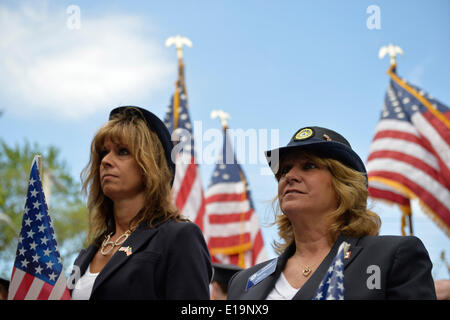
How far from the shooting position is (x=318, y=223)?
11.8ft

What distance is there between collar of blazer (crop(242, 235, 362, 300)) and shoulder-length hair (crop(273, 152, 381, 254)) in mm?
70

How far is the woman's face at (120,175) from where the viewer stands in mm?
3459

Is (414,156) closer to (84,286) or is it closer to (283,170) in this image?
(283,170)

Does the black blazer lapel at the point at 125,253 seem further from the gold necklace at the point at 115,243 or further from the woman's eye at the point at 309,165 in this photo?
the woman's eye at the point at 309,165

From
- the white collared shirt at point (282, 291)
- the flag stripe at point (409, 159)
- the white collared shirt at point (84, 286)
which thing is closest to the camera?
the white collared shirt at point (84, 286)

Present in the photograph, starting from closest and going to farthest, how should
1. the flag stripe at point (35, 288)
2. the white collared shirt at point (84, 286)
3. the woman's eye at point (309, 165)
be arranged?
the flag stripe at point (35, 288) < the white collared shirt at point (84, 286) < the woman's eye at point (309, 165)

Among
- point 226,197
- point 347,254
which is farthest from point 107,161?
point 226,197

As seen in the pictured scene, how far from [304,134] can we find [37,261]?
1.72 metres

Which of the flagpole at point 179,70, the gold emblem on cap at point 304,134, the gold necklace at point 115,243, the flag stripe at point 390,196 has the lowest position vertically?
the gold necklace at point 115,243

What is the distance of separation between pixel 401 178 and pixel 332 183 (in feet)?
20.2

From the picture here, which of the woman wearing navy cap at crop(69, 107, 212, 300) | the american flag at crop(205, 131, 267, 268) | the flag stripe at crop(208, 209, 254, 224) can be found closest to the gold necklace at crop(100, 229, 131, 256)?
the woman wearing navy cap at crop(69, 107, 212, 300)

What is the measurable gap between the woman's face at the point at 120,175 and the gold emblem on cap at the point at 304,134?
990mm

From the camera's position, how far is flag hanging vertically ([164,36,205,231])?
9.84 meters

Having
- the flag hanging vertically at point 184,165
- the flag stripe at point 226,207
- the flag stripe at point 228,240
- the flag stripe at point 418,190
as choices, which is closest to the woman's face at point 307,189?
the flag hanging vertically at point 184,165
